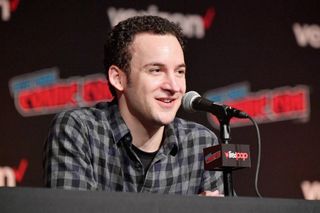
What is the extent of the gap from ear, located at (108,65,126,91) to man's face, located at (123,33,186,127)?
6 cm

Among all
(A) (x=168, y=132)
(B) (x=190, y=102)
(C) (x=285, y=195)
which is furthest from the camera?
(C) (x=285, y=195)

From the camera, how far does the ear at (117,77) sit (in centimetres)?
227

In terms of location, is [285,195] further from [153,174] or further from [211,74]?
[153,174]

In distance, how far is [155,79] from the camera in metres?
2.13

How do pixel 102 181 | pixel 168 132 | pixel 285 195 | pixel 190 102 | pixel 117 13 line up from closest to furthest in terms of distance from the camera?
1. pixel 190 102
2. pixel 102 181
3. pixel 168 132
4. pixel 117 13
5. pixel 285 195

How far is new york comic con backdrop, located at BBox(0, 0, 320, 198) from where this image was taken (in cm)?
324

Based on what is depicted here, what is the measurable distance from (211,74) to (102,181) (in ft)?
5.92

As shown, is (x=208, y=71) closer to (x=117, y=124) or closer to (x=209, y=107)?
(x=117, y=124)

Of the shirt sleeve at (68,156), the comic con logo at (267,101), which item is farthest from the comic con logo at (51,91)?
the shirt sleeve at (68,156)

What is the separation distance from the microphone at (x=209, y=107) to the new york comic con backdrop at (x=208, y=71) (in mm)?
1570

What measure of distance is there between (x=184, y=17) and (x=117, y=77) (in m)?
1.52

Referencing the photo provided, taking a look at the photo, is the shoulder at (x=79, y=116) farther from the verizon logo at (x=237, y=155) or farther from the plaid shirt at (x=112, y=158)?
the verizon logo at (x=237, y=155)

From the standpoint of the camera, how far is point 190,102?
1868 millimetres

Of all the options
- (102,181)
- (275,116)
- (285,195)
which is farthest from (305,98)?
(102,181)
